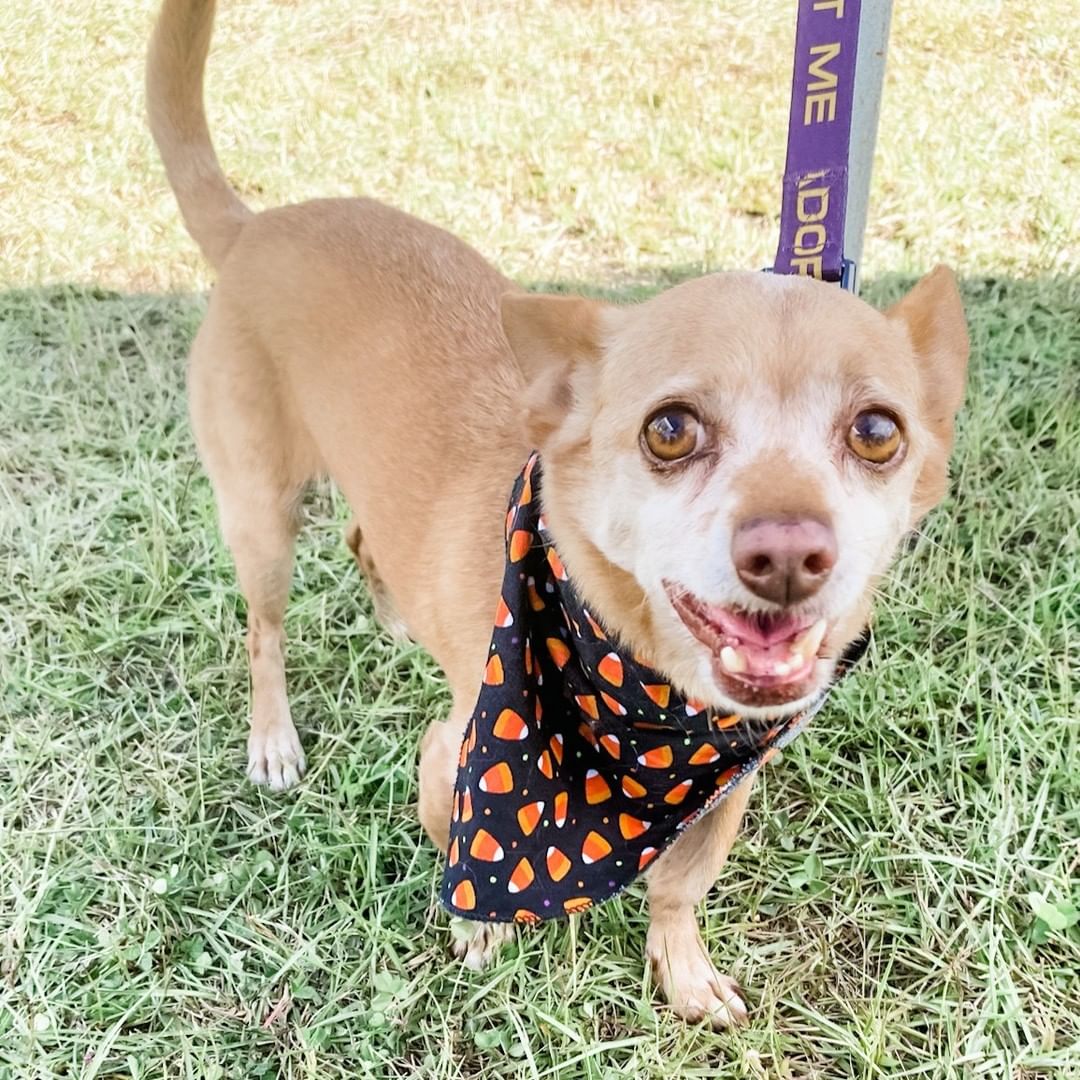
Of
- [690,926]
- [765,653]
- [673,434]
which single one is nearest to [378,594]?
[690,926]

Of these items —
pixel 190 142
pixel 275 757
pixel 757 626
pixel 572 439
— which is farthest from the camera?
pixel 275 757

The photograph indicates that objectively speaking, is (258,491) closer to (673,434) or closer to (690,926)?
(673,434)

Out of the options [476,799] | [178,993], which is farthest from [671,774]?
[178,993]

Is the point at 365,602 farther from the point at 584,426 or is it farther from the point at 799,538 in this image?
the point at 799,538

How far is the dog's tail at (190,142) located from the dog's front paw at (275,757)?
1.46m

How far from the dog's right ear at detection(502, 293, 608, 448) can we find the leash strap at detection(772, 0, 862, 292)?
0.53 m

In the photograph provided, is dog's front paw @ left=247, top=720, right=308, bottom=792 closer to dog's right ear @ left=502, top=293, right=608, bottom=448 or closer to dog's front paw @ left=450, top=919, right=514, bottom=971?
dog's front paw @ left=450, top=919, right=514, bottom=971

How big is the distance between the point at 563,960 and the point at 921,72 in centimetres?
556

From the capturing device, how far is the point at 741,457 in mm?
1621

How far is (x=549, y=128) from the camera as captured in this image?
5504mm

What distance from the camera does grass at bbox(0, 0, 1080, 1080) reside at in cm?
241

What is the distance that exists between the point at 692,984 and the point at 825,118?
2.10m

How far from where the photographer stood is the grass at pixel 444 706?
2406mm

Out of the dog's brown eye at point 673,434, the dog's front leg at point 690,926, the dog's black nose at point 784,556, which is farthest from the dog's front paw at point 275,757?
the dog's black nose at point 784,556
